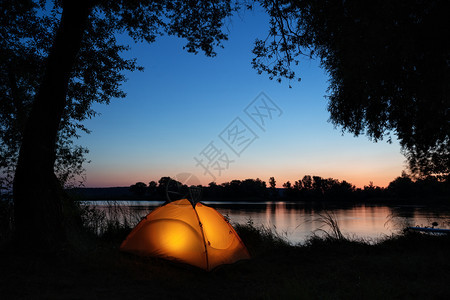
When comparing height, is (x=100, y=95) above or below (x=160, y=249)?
above

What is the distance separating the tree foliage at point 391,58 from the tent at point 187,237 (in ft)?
17.3

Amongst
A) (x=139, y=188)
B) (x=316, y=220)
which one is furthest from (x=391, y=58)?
(x=139, y=188)

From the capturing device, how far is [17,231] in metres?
6.36

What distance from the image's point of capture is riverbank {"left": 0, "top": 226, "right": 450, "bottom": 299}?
5117 mm

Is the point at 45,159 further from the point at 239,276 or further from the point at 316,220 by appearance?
the point at 316,220

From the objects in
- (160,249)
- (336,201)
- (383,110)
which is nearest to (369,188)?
(336,201)

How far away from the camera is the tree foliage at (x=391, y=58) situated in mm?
8055

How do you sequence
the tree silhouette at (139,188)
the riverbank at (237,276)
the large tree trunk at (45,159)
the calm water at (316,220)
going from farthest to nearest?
the tree silhouette at (139,188), the calm water at (316,220), the large tree trunk at (45,159), the riverbank at (237,276)

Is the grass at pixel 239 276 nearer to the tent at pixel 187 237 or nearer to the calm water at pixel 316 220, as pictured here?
the tent at pixel 187 237

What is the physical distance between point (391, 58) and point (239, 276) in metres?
7.25

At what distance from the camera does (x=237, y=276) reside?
6988 mm

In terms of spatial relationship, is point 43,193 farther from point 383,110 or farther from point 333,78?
point 383,110

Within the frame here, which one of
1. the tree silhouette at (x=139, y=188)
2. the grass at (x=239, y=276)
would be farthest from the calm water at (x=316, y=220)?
Answer: the tree silhouette at (x=139, y=188)

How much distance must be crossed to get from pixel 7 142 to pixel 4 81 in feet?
7.01
